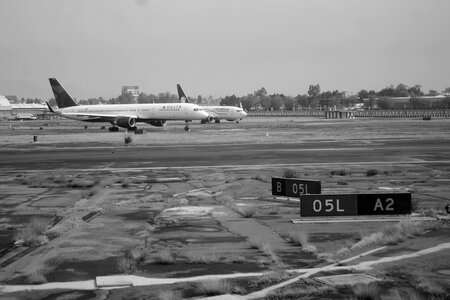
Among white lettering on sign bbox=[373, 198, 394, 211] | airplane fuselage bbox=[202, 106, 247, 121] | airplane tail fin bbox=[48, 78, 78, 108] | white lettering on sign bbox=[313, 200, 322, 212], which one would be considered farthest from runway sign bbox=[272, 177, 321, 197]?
airplane fuselage bbox=[202, 106, 247, 121]

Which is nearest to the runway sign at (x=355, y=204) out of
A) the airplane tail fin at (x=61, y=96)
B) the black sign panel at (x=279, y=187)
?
the black sign panel at (x=279, y=187)

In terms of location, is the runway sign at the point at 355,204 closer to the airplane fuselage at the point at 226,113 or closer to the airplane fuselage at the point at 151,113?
the airplane fuselage at the point at 151,113

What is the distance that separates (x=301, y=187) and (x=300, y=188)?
92mm

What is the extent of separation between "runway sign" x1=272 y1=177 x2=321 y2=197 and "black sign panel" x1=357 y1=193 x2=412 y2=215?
2.47 m

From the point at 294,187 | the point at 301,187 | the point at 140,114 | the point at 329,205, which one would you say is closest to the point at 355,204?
the point at 329,205

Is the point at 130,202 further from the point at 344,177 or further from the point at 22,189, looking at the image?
the point at 344,177

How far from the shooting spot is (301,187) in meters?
21.2

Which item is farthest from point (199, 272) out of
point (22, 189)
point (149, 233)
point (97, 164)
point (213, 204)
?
point (97, 164)

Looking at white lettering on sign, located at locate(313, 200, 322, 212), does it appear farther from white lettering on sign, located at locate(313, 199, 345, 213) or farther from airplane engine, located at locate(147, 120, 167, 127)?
airplane engine, located at locate(147, 120, 167, 127)

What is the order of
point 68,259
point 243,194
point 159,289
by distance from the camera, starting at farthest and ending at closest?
1. point 243,194
2. point 68,259
3. point 159,289

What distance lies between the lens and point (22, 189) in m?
26.5

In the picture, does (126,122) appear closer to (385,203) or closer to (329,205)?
(329,205)

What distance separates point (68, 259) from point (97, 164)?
2431cm

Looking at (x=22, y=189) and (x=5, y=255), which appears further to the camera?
(x=22, y=189)
